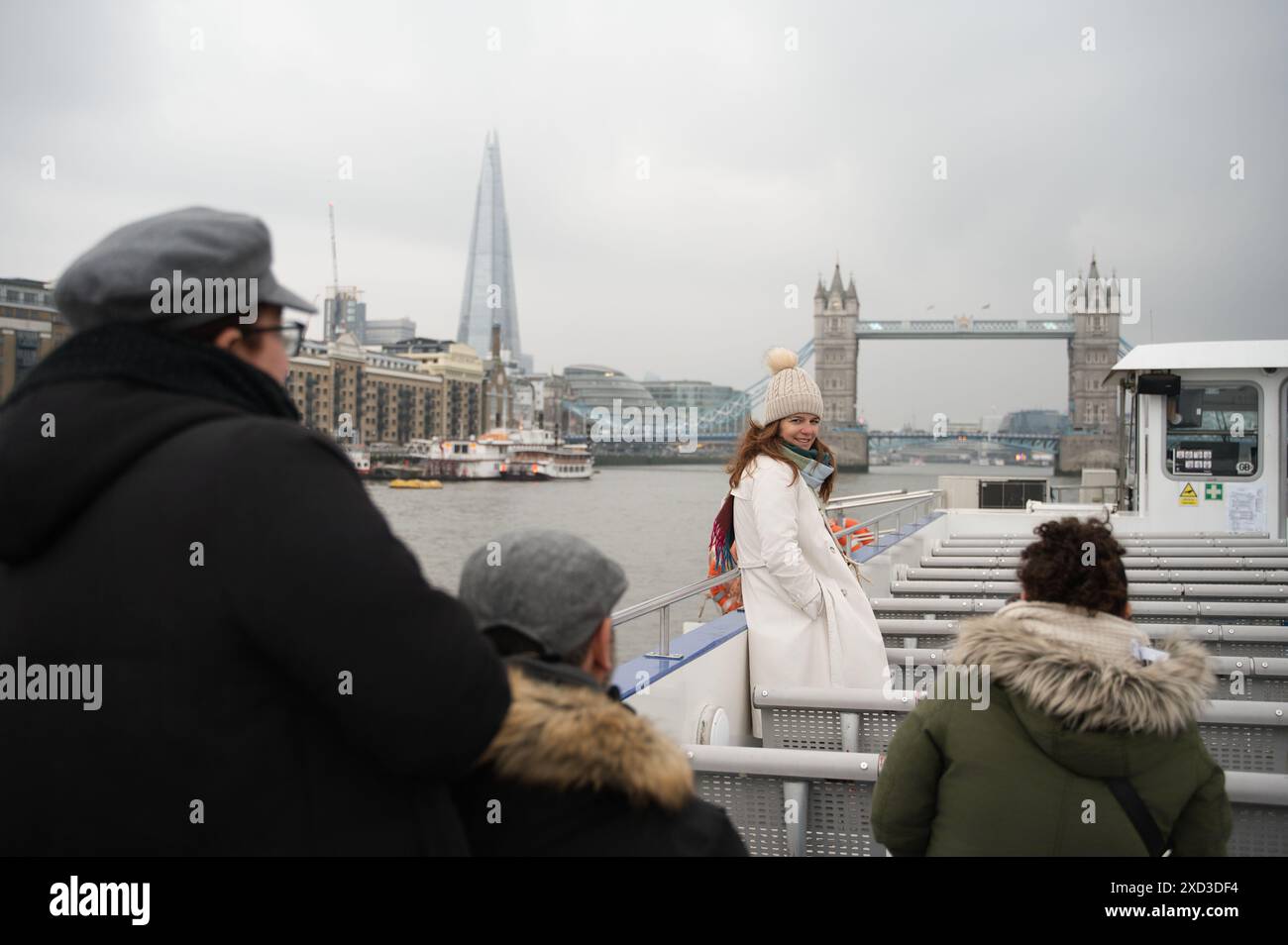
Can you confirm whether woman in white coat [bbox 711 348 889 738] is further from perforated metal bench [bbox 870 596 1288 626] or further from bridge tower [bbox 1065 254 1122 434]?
bridge tower [bbox 1065 254 1122 434]

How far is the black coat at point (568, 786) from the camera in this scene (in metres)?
1.07

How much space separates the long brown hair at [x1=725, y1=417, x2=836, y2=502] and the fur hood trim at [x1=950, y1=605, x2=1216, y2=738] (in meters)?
1.72

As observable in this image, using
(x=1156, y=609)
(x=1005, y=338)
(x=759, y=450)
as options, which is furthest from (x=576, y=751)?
(x=1005, y=338)

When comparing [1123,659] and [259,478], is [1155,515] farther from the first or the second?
[259,478]

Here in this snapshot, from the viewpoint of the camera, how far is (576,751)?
1.07 m

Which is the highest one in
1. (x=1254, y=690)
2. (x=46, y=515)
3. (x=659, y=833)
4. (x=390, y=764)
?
(x=46, y=515)

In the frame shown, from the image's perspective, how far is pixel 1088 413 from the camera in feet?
172

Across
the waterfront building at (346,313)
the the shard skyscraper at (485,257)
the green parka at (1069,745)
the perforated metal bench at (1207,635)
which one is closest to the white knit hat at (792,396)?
the perforated metal bench at (1207,635)

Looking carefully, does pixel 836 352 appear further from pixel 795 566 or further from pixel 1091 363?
pixel 795 566

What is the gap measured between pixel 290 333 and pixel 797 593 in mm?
2371
